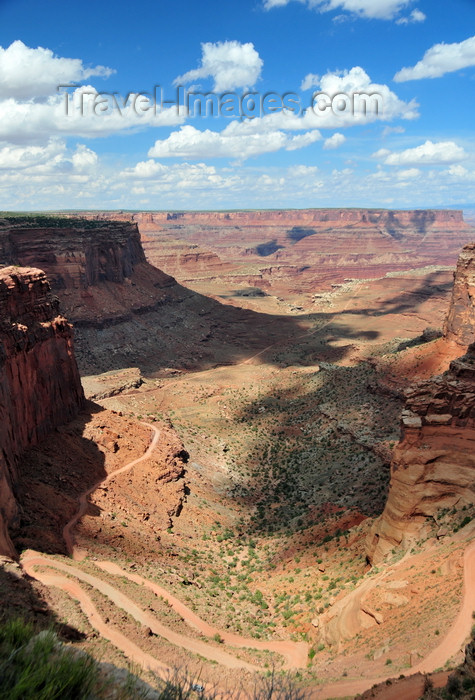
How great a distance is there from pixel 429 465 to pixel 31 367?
24044mm

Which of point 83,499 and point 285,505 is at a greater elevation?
point 83,499

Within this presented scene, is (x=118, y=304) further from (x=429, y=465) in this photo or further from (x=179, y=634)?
(x=179, y=634)

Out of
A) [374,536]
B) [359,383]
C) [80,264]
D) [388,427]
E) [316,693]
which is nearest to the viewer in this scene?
[316,693]

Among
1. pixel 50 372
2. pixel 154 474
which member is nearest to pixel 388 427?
pixel 154 474

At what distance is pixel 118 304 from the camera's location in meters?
95.6

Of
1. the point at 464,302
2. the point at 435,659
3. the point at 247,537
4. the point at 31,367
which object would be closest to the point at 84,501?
the point at 31,367

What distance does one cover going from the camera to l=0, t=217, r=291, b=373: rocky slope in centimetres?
8300

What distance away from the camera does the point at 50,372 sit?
35.9 metres

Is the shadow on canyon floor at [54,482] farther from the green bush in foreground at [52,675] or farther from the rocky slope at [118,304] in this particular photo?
the rocky slope at [118,304]

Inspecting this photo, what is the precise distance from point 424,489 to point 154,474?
19260mm

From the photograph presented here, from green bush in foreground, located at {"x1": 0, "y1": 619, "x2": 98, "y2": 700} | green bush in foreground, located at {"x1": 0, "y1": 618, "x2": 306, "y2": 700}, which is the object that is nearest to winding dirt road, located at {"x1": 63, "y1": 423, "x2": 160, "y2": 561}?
green bush in foreground, located at {"x1": 0, "y1": 618, "x2": 306, "y2": 700}

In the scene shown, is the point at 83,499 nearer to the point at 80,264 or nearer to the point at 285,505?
the point at 285,505

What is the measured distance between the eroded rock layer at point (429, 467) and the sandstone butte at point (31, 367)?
17428 mm

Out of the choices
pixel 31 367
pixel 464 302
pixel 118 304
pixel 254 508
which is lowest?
pixel 254 508
